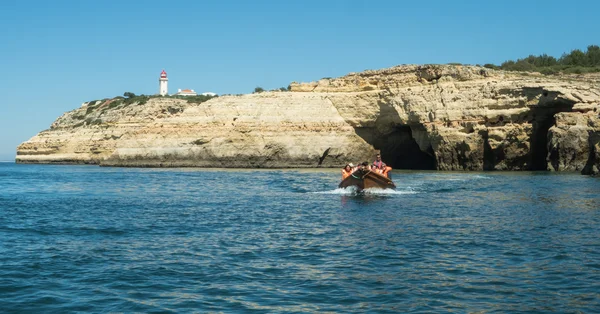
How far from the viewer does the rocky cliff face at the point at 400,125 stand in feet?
151

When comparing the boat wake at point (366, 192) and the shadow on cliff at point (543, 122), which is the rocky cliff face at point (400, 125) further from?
the boat wake at point (366, 192)

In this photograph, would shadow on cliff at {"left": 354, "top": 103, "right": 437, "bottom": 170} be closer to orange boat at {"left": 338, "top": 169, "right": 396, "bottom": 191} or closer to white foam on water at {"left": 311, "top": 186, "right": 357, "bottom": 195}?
white foam on water at {"left": 311, "top": 186, "right": 357, "bottom": 195}

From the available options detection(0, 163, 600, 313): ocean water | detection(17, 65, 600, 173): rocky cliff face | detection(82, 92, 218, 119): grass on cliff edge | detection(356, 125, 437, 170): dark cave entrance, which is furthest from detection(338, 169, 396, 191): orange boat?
detection(82, 92, 218, 119): grass on cliff edge

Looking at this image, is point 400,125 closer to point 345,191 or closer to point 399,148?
point 399,148

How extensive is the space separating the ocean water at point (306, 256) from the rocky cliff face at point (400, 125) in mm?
23085

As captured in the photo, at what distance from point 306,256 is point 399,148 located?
5241 centimetres

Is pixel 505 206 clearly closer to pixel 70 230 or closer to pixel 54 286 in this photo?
pixel 70 230

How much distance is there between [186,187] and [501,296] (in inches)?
1026

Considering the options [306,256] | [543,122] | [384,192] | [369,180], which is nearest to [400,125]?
[543,122]

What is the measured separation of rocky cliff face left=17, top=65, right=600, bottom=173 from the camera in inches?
1817

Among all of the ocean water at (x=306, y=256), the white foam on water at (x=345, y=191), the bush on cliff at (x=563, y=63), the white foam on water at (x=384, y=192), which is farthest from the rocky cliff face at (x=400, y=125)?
the ocean water at (x=306, y=256)

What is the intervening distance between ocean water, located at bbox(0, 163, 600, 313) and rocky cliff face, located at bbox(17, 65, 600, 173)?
23085 mm

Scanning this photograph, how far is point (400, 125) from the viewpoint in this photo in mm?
58750

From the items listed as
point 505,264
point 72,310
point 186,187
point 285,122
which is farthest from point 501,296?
point 285,122
